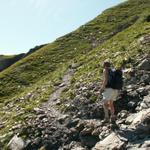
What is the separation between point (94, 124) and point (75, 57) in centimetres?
3496

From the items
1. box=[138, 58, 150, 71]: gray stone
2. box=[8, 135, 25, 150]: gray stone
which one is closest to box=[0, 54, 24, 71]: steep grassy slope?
box=[138, 58, 150, 71]: gray stone

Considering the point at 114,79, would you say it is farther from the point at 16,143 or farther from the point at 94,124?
the point at 16,143

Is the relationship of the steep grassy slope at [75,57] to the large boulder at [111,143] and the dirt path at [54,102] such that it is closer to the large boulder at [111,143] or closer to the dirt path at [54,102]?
the dirt path at [54,102]

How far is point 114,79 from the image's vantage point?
21047mm

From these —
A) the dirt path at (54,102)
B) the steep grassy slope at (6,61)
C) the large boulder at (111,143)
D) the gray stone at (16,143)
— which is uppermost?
the steep grassy slope at (6,61)

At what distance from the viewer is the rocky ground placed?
19.1 metres

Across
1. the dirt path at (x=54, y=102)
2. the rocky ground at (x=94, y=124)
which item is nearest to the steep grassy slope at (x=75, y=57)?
the dirt path at (x=54, y=102)

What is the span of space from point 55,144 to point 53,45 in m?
49.8

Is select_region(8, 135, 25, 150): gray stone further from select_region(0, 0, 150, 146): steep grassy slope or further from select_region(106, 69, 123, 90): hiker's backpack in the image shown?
select_region(106, 69, 123, 90): hiker's backpack

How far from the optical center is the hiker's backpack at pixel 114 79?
20.9 m

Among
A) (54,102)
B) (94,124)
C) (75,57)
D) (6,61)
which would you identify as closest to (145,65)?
(94,124)

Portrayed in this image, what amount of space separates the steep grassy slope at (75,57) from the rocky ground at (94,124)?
2826 mm

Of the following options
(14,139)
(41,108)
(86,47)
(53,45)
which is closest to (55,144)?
(14,139)

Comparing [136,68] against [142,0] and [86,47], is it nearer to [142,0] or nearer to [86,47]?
[86,47]
